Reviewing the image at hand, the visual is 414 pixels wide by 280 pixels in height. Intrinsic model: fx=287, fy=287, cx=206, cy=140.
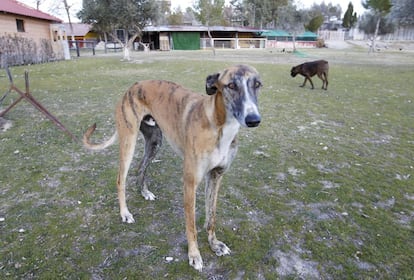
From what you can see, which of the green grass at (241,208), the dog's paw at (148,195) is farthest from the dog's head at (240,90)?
the dog's paw at (148,195)

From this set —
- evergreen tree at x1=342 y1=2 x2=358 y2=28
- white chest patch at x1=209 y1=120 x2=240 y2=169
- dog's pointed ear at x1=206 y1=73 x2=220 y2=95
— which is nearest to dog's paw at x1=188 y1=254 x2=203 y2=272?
white chest patch at x1=209 y1=120 x2=240 y2=169

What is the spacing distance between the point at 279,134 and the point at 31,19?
74.7ft

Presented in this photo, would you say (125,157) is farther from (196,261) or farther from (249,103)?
(249,103)

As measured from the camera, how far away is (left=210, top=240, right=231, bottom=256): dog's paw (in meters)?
2.62

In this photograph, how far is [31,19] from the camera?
21141 millimetres

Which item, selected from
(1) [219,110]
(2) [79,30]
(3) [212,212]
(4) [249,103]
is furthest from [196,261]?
(2) [79,30]

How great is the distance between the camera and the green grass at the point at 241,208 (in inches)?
98.7

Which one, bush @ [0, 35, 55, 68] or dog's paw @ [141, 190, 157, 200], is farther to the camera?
bush @ [0, 35, 55, 68]

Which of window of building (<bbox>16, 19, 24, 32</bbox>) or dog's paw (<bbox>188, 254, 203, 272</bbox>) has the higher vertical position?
window of building (<bbox>16, 19, 24, 32</bbox>)

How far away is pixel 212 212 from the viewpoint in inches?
106

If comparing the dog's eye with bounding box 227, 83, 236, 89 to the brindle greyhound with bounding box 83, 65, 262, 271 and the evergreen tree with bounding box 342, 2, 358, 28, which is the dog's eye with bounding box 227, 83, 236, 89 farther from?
the evergreen tree with bounding box 342, 2, 358, 28

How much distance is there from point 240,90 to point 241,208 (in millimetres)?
1807

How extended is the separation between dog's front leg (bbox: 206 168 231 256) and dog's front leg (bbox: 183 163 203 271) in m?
0.21

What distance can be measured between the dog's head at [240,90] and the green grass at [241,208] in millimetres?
1413
